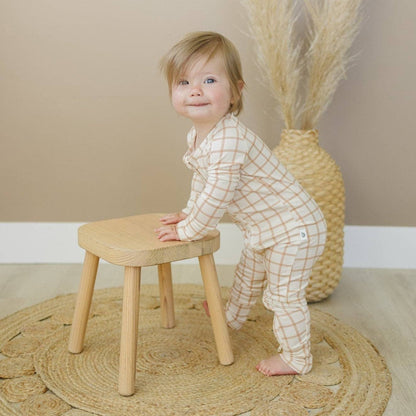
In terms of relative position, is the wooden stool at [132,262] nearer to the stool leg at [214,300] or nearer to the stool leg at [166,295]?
the stool leg at [214,300]

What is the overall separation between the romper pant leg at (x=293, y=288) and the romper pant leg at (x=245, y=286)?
0.29 ft

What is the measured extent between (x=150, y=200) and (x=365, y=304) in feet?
2.65

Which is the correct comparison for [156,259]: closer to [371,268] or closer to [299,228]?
[299,228]

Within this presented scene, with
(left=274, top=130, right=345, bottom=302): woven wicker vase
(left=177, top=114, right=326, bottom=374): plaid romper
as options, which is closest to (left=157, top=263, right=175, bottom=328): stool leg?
(left=177, top=114, right=326, bottom=374): plaid romper

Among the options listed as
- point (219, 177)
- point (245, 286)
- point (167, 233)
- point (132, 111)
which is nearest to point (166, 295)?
point (245, 286)

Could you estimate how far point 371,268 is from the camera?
1997 mm

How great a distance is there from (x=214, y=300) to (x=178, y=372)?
0.62 ft

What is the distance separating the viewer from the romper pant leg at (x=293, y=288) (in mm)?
1229

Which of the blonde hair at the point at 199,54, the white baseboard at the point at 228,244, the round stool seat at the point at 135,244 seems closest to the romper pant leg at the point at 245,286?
the round stool seat at the point at 135,244

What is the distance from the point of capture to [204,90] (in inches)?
45.6

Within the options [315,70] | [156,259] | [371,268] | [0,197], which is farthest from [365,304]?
[0,197]

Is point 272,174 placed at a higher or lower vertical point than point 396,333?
higher

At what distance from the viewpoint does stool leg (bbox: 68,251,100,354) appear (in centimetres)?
128

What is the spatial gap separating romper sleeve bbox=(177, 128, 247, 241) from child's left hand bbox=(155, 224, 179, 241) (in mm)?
43
